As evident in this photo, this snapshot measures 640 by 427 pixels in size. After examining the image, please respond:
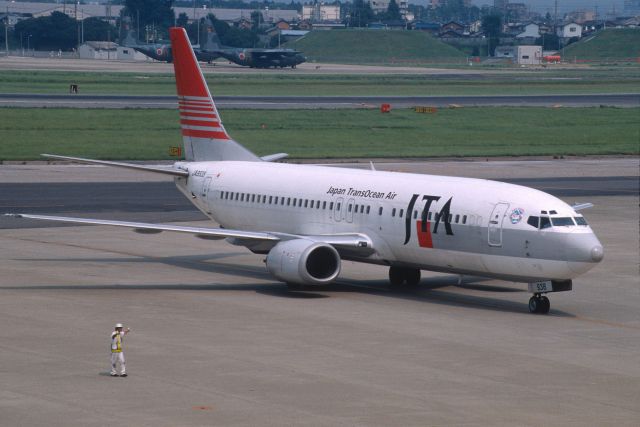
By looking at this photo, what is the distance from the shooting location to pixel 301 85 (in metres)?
177

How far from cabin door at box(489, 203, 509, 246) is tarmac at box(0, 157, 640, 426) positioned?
2316 mm

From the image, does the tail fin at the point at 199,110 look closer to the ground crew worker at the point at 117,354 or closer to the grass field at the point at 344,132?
the ground crew worker at the point at 117,354

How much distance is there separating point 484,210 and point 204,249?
17.0 meters

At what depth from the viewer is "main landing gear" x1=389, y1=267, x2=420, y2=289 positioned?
41562mm

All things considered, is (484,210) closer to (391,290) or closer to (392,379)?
(391,290)

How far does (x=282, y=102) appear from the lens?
137500 mm

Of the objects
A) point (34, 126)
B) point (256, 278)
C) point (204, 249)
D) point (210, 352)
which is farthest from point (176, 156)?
point (210, 352)

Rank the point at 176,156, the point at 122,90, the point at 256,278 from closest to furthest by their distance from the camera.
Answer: the point at 256,278 < the point at 176,156 < the point at 122,90

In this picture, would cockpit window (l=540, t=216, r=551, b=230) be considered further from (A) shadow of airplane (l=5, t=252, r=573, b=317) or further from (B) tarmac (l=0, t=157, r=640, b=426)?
(A) shadow of airplane (l=5, t=252, r=573, b=317)

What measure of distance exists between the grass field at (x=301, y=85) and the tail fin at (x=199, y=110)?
10114cm

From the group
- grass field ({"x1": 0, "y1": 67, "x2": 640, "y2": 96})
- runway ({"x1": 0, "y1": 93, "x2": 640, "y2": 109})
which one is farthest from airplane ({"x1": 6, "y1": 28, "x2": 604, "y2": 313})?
grass field ({"x1": 0, "y1": 67, "x2": 640, "y2": 96})

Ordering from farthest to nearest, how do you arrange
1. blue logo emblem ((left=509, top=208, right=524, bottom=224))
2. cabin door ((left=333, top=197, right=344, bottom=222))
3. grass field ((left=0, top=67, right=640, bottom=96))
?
grass field ((left=0, top=67, right=640, bottom=96)) → cabin door ((left=333, top=197, right=344, bottom=222)) → blue logo emblem ((left=509, top=208, right=524, bottom=224))

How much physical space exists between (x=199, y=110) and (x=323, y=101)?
9371 cm

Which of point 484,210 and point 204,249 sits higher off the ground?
point 484,210
